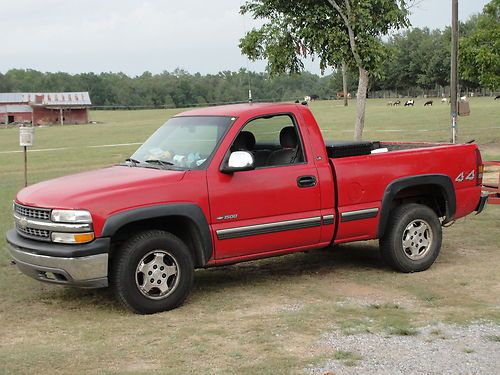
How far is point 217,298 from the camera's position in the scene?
22.4 ft

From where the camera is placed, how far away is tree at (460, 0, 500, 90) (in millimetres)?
23672

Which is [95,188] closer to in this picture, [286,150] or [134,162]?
[134,162]

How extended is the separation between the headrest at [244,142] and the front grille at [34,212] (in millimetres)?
1871

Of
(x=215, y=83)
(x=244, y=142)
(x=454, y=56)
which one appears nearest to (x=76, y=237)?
(x=244, y=142)

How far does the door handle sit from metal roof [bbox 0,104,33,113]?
95228 mm

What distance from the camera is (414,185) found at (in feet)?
A: 25.2

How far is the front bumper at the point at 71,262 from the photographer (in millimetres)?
5926

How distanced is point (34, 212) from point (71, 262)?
25.1 inches

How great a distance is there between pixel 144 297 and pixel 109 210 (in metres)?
0.82

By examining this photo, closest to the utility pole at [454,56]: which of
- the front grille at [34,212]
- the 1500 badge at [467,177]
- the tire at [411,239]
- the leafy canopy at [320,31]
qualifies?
the leafy canopy at [320,31]

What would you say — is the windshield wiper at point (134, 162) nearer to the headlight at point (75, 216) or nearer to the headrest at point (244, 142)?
the headrest at point (244, 142)

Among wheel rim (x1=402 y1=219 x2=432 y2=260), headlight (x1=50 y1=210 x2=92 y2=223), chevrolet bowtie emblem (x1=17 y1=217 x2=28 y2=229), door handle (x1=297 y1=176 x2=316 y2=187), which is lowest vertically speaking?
wheel rim (x1=402 y1=219 x2=432 y2=260)

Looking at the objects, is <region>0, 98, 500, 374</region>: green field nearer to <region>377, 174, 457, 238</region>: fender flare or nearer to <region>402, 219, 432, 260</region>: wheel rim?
<region>402, 219, 432, 260</region>: wheel rim

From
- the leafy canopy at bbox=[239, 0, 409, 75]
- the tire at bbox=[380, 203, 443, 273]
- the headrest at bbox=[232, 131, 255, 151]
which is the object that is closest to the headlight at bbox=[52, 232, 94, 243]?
the headrest at bbox=[232, 131, 255, 151]
